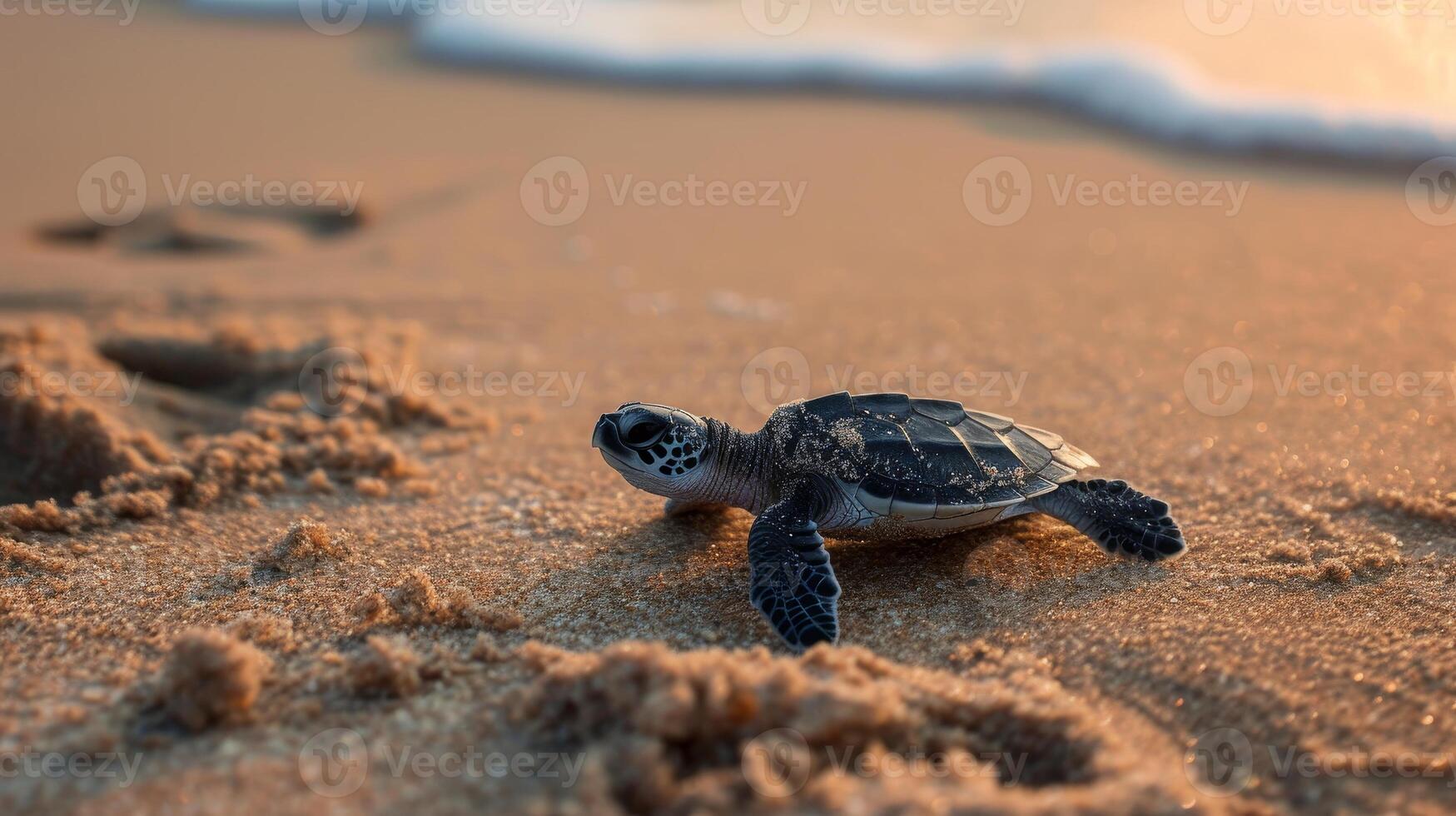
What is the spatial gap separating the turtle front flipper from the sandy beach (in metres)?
0.09

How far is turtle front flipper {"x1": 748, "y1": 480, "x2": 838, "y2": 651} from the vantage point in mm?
2324

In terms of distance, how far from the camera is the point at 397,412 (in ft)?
12.7

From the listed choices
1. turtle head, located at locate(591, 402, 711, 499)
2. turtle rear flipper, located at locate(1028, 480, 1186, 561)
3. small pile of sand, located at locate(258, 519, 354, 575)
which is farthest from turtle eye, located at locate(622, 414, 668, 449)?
turtle rear flipper, located at locate(1028, 480, 1186, 561)

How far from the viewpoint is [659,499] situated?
11.1 feet

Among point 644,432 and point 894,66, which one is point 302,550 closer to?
point 644,432

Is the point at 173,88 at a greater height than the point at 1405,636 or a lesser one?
greater

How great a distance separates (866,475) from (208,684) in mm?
1653

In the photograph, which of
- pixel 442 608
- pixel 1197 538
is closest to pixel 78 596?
pixel 442 608

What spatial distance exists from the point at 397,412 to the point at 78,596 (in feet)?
4.89

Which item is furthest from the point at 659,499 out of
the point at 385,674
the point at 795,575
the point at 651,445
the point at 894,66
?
the point at 894,66

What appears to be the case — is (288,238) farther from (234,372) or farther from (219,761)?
(219,761)

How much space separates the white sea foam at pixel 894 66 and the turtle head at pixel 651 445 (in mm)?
5870

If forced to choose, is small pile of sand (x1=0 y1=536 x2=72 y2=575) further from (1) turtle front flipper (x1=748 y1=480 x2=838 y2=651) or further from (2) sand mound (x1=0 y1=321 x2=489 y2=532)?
(1) turtle front flipper (x1=748 y1=480 x2=838 y2=651)

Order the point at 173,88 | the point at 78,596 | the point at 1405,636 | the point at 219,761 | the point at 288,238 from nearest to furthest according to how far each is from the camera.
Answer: the point at 219,761 → the point at 1405,636 → the point at 78,596 → the point at 288,238 → the point at 173,88
